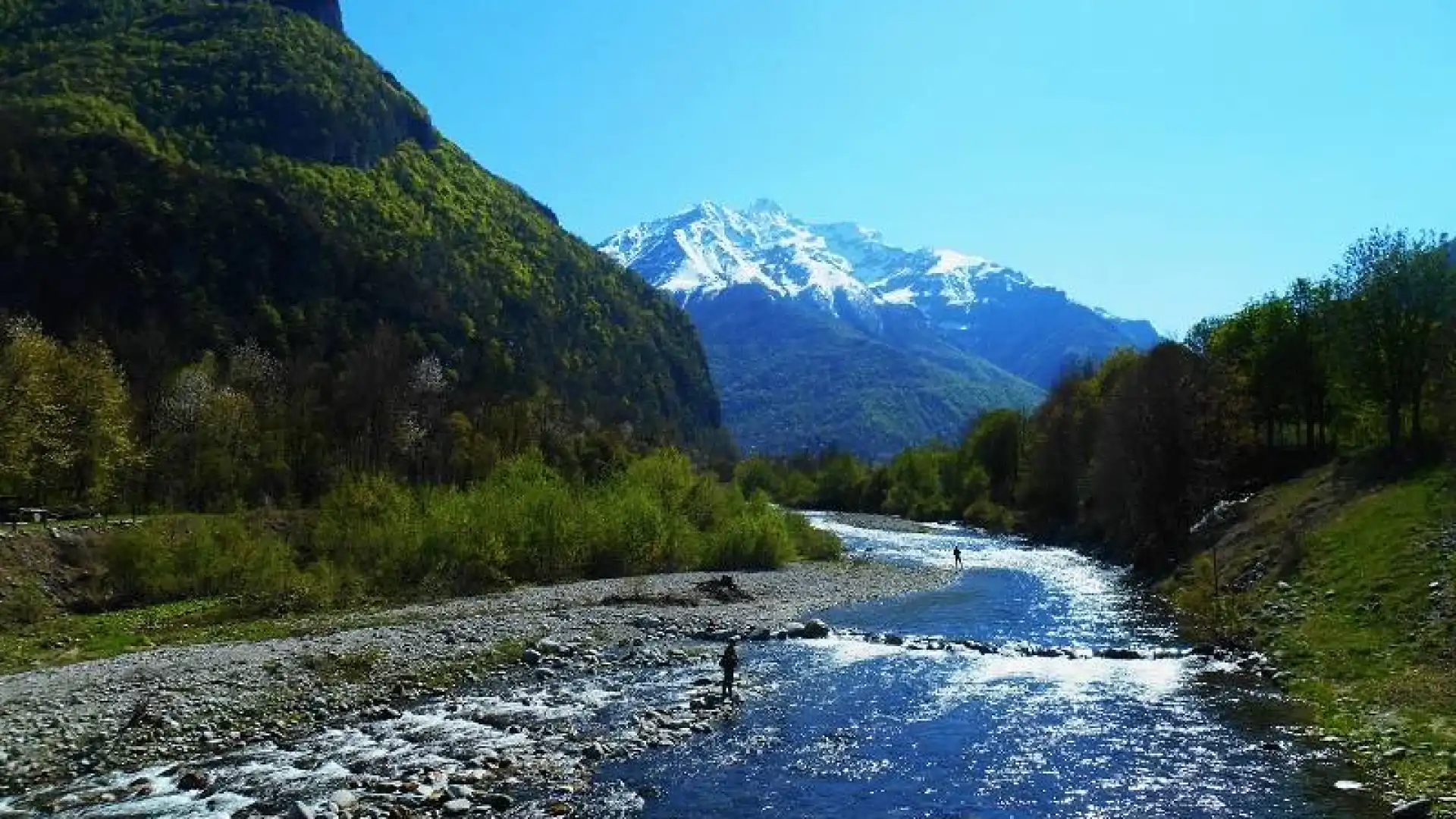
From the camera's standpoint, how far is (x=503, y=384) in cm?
16325

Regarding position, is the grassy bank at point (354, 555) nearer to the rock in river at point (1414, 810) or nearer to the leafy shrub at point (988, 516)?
the rock in river at point (1414, 810)

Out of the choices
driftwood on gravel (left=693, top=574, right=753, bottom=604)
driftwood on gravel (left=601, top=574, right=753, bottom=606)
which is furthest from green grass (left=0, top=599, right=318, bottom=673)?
driftwood on gravel (left=693, top=574, right=753, bottom=604)

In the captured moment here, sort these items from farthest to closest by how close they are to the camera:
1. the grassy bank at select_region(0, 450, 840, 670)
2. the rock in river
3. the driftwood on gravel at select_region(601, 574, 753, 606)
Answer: the driftwood on gravel at select_region(601, 574, 753, 606)
the grassy bank at select_region(0, 450, 840, 670)
the rock in river

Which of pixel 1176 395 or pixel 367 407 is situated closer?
pixel 1176 395

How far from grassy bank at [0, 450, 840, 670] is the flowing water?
17.0 meters

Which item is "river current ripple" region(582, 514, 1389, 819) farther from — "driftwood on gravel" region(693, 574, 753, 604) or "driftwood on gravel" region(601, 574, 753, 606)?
"driftwood on gravel" region(693, 574, 753, 604)

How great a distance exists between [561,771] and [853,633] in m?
24.4

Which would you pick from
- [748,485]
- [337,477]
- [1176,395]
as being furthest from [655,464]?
[748,485]

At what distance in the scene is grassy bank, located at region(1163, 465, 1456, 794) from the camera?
2464cm

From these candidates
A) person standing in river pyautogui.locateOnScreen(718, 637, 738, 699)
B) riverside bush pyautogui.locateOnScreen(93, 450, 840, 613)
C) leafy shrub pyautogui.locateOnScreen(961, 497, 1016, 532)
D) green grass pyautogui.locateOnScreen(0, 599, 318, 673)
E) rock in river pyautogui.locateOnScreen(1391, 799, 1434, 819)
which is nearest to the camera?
rock in river pyautogui.locateOnScreen(1391, 799, 1434, 819)

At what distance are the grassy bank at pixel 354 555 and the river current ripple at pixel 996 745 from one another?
23919mm

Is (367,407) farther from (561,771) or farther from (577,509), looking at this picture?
(561,771)

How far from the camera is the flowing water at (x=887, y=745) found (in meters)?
21.7

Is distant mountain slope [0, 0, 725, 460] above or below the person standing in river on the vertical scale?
above
